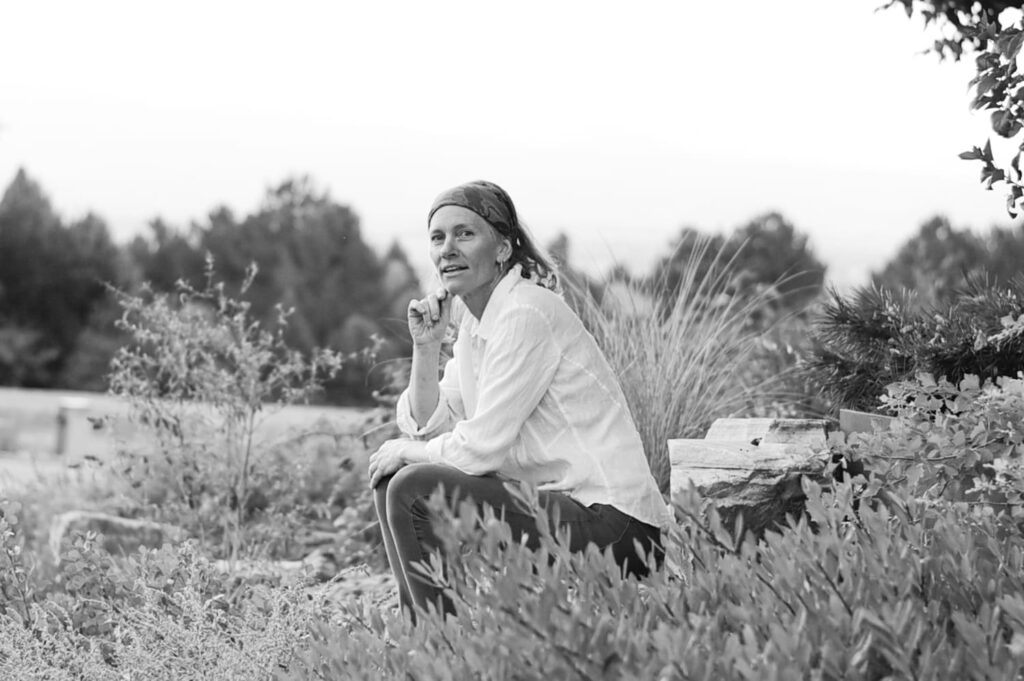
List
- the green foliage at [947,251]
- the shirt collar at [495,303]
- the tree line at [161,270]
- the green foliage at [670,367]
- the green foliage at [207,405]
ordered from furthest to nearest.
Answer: the tree line at [161,270]
the green foliage at [947,251]
the green foliage at [207,405]
the green foliage at [670,367]
the shirt collar at [495,303]

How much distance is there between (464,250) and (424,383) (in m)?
0.43

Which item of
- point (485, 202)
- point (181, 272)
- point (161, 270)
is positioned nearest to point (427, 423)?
point (485, 202)

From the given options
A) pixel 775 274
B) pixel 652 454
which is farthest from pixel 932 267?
pixel 652 454

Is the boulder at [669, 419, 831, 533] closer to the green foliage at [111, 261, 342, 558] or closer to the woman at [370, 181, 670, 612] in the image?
the woman at [370, 181, 670, 612]

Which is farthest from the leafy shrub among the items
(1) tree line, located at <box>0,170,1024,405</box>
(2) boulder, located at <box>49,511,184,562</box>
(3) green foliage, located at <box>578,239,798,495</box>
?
(1) tree line, located at <box>0,170,1024,405</box>

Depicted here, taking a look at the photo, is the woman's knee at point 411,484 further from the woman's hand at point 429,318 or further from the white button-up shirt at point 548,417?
the woman's hand at point 429,318

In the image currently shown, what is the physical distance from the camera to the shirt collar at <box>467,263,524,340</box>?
3.38m

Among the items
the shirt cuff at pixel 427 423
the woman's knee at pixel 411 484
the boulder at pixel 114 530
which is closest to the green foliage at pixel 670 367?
the shirt cuff at pixel 427 423

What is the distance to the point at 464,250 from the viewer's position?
343 centimetres

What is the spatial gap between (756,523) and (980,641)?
2.08 meters

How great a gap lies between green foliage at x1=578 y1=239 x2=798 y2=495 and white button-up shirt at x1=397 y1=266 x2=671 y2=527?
1524mm

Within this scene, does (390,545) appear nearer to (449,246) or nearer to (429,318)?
(429,318)

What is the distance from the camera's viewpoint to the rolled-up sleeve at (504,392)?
317cm

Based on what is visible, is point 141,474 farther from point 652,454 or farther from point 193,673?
point 193,673
